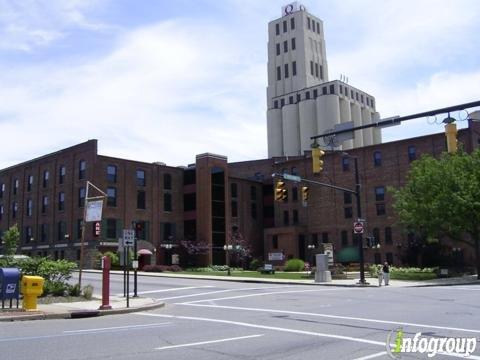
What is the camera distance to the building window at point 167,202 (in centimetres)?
7069

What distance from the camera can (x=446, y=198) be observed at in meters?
40.2

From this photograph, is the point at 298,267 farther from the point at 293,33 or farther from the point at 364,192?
the point at 293,33

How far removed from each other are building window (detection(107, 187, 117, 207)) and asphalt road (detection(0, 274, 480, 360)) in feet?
143

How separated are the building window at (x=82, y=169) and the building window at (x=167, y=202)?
430 inches

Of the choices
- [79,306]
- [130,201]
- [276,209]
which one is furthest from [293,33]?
[79,306]

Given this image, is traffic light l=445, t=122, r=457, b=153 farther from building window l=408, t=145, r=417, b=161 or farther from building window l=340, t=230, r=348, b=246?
building window l=340, t=230, r=348, b=246

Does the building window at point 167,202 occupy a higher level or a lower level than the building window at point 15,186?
lower

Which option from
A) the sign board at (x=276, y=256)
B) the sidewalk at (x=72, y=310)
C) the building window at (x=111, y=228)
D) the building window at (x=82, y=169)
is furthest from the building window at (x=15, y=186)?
the sidewalk at (x=72, y=310)

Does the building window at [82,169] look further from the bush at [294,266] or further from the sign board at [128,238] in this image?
the sign board at [128,238]

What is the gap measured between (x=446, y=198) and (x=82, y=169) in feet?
131

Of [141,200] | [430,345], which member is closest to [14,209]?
[141,200]

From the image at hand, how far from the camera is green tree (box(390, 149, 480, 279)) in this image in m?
40.0

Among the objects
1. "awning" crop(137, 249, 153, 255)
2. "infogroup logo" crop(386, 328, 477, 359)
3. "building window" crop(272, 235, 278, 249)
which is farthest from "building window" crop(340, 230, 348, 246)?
"infogroup logo" crop(386, 328, 477, 359)

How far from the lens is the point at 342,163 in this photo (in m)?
71.3
